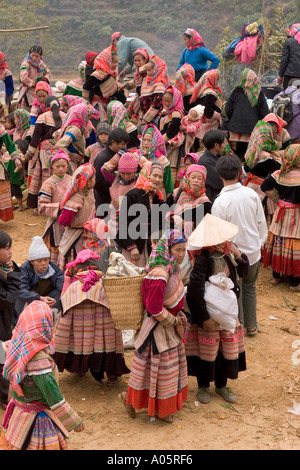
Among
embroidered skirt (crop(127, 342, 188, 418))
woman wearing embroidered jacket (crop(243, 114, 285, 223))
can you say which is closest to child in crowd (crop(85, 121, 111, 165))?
woman wearing embroidered jacket (crop(243, 114, 285, 223))

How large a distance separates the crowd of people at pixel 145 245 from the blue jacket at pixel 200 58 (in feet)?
5.09

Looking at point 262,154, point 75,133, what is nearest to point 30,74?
point 75,133

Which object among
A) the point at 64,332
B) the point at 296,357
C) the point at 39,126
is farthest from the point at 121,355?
the point at 39,126

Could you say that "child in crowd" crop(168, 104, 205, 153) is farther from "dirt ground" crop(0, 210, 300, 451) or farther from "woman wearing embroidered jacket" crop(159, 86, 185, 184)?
"dirt ground" crop(0, 210, 300, 451)

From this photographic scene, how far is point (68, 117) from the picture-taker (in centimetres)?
822

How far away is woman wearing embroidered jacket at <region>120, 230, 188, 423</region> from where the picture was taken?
A: 15.2 feet

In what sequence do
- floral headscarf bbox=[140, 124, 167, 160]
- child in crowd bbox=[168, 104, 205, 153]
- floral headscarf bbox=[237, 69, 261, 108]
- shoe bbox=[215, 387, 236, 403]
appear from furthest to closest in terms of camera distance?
child in crowd bbox=[168, 104, 205, 153] < floral headscarf bbox=[237, 69, 261, 108] < floral headscarf bbox=[140, 124, 167, 160] < shoe bbox=[215, 387, 236, 403]

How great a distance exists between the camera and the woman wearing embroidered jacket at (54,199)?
22.5 ft

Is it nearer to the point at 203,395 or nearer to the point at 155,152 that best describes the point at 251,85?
the point at 155,152

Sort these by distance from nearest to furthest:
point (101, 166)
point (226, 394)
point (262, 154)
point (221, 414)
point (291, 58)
→ point (221, 414) → point (226, 394) → point (101, 166) → point (262, 154) → point (291, 58)

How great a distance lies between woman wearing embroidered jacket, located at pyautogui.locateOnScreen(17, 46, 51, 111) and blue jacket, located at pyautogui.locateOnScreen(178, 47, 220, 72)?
270 centimetres

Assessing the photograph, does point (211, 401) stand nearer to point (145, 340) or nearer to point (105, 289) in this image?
point (145, 340)

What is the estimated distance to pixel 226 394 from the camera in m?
5.35

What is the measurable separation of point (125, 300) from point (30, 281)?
3.35 feet
